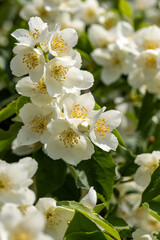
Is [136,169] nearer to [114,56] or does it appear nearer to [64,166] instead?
[64,166]

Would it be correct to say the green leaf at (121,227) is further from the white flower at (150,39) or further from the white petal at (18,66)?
the white flower at (150,39)

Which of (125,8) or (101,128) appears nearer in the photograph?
(101,128)

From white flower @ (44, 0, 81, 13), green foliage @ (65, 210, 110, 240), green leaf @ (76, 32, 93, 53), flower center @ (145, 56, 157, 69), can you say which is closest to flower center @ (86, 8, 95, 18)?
white flower @ (44, 0, 81, 13)

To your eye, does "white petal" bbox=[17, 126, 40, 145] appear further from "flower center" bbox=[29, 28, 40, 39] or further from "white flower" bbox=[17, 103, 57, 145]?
"flower center" bbox=[29, 28, 40, 39]

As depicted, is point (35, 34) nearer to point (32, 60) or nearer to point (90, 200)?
point (32, 60)

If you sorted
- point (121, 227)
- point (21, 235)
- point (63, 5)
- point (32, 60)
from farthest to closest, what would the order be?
1. point (63, 5)
2. point (121, 227)
3. point (32, 60)
4. point (21, 235)

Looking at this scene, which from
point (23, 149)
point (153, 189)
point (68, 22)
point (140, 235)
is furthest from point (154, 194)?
point (68, 22)

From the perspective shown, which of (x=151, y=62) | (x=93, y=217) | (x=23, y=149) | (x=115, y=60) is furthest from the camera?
(x=115, y=60)
